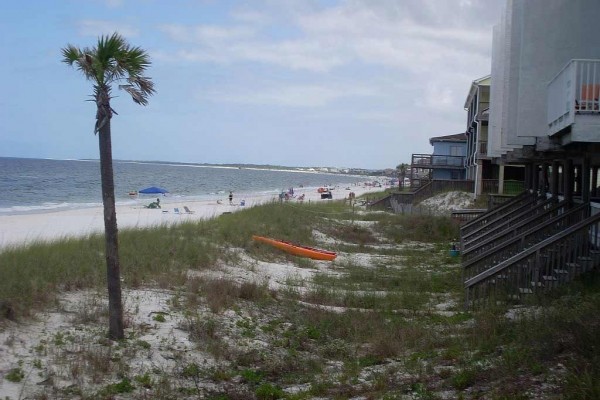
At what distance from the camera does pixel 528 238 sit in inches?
625

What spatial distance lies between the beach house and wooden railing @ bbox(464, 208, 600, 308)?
19 mm

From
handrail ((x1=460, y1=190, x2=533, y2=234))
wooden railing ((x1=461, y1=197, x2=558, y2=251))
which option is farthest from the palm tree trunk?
handrail ((x1=460, y1=190, x2=533, y2=234))

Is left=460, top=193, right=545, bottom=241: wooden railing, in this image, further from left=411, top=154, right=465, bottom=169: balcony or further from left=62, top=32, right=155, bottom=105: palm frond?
left=411, top=154, right=465, bottom=169: balcony

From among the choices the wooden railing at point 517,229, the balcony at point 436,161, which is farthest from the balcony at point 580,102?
the balcony at point 436,161

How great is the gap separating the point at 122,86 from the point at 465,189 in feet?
117

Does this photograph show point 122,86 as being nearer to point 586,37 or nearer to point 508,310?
point 508,310

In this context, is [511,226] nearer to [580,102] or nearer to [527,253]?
[527,253]

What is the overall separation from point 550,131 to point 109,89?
30.6 ft

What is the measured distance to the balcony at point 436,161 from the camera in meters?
53.2

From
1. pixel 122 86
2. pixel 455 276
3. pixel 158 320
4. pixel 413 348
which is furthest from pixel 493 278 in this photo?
pixel 122 86

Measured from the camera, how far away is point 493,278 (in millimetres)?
12570

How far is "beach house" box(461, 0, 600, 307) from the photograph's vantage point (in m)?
12.2

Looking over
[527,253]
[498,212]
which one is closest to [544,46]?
[527,253]

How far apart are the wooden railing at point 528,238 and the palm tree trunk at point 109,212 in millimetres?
8628
